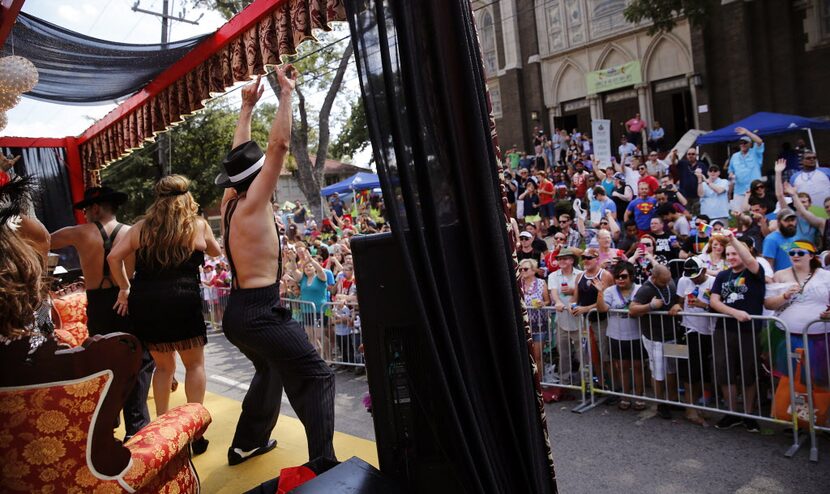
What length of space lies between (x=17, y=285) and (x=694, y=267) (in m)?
5.58

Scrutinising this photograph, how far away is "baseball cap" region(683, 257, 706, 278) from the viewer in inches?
223

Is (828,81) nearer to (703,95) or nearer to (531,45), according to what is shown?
(703,95)

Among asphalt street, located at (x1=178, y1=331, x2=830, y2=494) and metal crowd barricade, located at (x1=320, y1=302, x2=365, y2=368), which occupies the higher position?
metal crowd barricade, located at (x1=320, y1=302, x2=365, y2=368)

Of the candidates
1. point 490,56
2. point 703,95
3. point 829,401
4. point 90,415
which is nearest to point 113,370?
point 90,415

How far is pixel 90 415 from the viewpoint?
82.5 inches

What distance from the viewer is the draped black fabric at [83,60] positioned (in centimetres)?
446

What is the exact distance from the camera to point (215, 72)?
4809 mm

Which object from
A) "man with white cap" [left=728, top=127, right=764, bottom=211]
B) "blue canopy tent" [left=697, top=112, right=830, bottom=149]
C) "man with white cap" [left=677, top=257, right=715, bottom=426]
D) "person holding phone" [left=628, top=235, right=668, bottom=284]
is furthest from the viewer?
"blue canopy tent" [left=697, top=112, right=830, bottom=149]

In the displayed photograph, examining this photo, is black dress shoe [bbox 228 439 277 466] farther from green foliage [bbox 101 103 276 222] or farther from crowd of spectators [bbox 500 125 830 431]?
green foliage [bbox 101 103 276 222]

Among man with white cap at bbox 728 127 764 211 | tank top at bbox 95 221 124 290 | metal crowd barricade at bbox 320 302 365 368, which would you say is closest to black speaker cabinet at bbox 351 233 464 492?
tank top at bbox 95 221 124 290

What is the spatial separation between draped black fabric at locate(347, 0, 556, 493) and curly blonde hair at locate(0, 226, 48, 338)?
3.92 feet

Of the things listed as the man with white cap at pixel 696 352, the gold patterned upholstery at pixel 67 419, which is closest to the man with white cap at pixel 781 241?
the man with white cap at pixel 696 352

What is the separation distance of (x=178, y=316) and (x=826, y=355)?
15.6 feet

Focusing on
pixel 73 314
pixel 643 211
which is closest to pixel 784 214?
pixel 643 211
